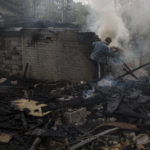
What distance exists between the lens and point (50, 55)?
9.53m

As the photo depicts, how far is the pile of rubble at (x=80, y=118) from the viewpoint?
452cm

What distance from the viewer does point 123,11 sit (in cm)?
1196

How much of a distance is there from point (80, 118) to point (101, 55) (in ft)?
10.2

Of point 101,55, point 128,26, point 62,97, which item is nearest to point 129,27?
point 128,26

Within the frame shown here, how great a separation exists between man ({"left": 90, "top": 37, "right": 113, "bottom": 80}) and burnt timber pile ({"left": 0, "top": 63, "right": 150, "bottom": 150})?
875mm

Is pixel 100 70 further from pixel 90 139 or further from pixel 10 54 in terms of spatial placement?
pixel 10 54

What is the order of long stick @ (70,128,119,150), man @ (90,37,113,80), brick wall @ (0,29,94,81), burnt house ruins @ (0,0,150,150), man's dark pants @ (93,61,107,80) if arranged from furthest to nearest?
brick wall @ (0,29,94,81) < man's dark pants @ (93,61,107,80) < man @ (90,37,113,80) < burnt house ruins @ (0,0,150,150) < long stick @ (70,128,119,150)

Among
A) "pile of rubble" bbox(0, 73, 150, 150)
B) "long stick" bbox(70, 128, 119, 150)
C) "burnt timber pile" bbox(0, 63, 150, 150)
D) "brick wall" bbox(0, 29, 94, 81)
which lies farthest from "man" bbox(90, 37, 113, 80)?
"long stick" bbox(70, 128, 119, 150)

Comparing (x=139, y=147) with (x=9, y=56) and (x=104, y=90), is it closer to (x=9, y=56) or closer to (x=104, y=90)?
(x=104, y=90)

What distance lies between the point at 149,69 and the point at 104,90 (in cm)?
569

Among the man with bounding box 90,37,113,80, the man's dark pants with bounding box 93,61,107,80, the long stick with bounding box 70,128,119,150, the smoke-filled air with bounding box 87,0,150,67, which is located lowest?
the long stick with bounding box 70,128,119,150

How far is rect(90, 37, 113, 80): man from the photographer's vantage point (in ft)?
25.3

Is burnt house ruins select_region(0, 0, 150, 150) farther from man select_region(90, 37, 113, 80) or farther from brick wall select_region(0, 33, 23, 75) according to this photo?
man select_region(90, 37, 113, 80)

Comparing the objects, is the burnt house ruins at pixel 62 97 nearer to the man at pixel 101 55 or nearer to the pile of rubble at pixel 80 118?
the pile of rubble at pixel 80 118
